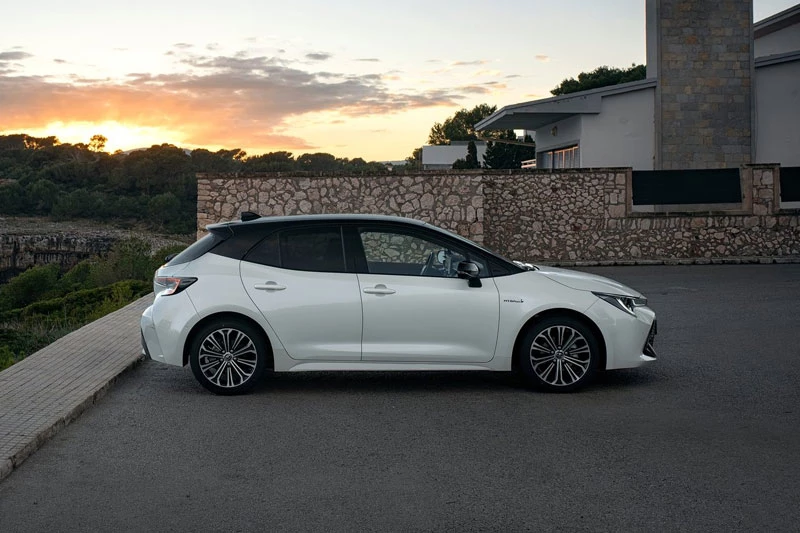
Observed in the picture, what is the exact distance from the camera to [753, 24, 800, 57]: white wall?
37.9 metres

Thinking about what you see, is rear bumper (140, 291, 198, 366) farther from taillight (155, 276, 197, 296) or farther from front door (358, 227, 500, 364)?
front door (358, 227, 500, 364)

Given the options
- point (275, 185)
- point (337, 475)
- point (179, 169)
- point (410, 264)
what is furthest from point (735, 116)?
point (179, 169)

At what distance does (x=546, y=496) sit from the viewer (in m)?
5.92

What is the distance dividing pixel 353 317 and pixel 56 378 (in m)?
3.01

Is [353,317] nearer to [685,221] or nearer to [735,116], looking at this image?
[685,221]

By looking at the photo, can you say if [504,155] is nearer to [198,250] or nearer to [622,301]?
[622,301]

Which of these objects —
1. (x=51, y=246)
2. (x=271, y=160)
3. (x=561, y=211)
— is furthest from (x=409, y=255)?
(x=271, y=160)

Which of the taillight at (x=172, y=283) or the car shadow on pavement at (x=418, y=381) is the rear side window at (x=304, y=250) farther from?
the car shadow on pavement at (x=418, y=381)

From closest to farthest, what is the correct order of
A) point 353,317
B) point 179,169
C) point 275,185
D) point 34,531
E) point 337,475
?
point 34,531 → point 337,475 → point 353,317 → point 275,185 → point 179,169

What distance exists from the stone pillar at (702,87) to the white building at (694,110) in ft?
0.10

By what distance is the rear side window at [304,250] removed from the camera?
367 inches

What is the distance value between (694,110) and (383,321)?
23.8 m

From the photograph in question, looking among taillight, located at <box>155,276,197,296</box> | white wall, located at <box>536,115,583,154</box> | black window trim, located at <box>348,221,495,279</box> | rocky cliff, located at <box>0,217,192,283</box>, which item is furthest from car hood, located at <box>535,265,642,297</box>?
rocky cliff, located at <box>0,217,192,283</box>

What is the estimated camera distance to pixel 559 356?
912 centimetres
